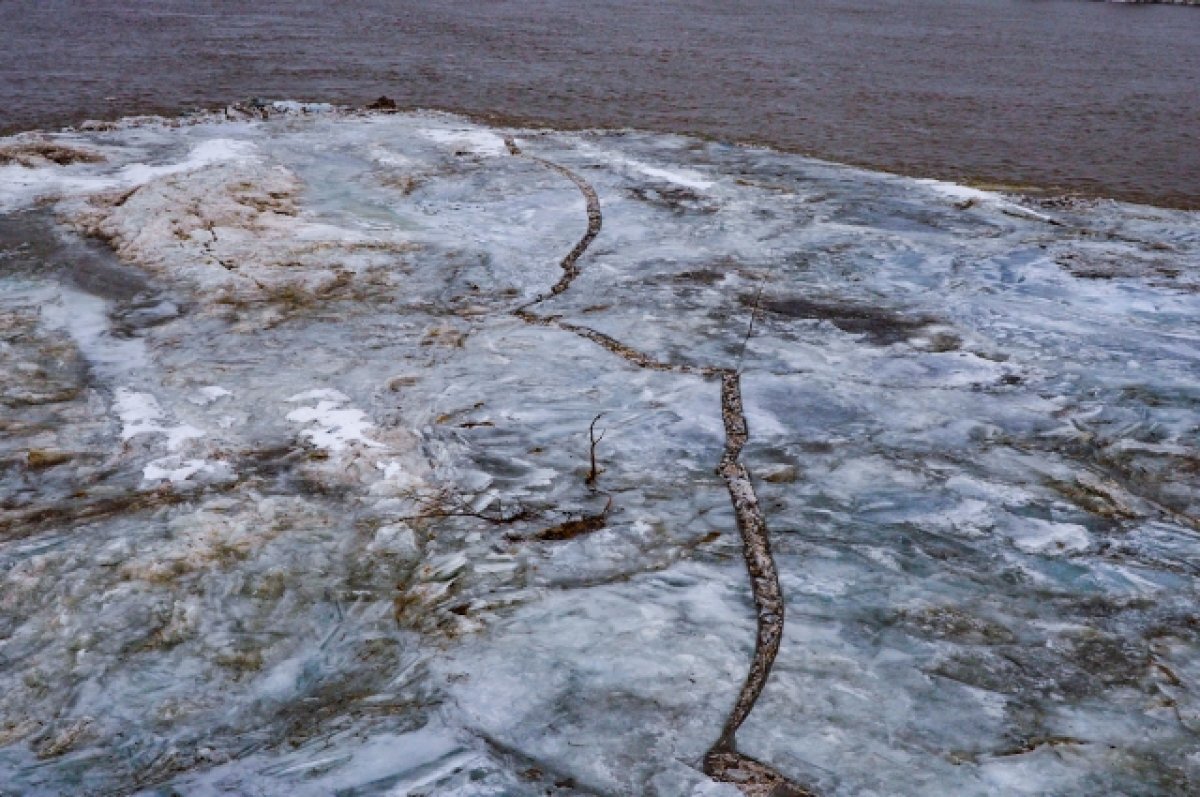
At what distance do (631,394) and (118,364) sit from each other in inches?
91.5

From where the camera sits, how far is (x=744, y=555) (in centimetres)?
311

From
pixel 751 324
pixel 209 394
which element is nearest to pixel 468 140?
pixel 751 324

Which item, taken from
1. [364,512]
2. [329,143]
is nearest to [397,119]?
[329,143]

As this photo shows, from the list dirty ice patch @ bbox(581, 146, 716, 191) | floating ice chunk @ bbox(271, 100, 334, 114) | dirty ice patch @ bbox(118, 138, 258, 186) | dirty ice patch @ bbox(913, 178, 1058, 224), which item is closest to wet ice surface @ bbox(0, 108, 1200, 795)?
dirty ice patch @ bbox(913, 178, 1058, 224)

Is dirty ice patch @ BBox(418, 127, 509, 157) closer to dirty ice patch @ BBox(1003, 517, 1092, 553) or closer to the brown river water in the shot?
the brown river water

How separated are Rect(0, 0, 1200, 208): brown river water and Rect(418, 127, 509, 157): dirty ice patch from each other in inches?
88.6

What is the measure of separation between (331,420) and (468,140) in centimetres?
487

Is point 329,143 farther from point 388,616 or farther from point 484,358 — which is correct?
point 388,616

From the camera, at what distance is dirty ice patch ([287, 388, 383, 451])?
3713mm

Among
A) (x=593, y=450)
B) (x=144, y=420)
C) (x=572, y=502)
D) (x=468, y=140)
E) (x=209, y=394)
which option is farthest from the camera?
(x=468, y=140)

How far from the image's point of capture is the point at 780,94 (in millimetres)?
12570

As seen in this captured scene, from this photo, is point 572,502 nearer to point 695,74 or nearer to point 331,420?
point 331,420

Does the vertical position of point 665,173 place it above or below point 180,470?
above

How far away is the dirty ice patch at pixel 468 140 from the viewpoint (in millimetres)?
7844
